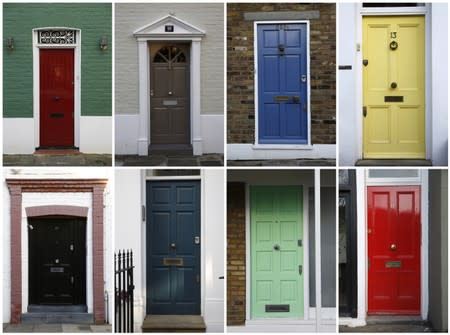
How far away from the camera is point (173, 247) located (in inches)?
218

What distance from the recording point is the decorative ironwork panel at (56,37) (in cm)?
701

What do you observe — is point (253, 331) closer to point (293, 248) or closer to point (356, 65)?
point (293, 248)

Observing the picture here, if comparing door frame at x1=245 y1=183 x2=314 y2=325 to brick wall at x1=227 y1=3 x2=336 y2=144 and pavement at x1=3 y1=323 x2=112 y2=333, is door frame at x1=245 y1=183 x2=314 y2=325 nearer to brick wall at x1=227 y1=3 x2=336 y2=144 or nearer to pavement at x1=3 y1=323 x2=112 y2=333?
brick wall at x1=227 y1=3 x2=336 y2=144

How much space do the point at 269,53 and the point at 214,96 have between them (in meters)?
0.79

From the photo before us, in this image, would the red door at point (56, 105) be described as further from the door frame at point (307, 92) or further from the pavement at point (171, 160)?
the door frame at point (307, 92)

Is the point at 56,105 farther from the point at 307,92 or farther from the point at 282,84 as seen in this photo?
the point at 307,92

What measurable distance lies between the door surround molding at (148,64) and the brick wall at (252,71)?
0.46 m

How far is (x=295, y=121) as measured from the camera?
6.32m

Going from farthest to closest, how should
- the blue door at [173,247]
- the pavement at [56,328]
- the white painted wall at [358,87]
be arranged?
1. the white painted wall at [358,87]
2. the blue door at [173,247]
3. the pavement at [56,328]

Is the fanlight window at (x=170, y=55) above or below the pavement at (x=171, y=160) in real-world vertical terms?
above

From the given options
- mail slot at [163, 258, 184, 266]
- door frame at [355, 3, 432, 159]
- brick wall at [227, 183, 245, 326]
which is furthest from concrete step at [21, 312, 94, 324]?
door frame at [355, 3, 432, 159]

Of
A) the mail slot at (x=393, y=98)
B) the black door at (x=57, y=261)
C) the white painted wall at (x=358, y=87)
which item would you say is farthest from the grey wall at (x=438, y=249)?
the black door at (x=57, y=261)

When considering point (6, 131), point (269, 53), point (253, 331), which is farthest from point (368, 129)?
point (6, 131)

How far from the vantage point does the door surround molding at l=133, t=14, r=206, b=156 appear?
21.6 ft
